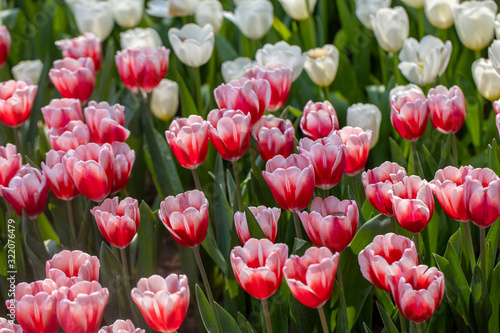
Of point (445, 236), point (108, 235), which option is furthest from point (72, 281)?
point (445, 236)

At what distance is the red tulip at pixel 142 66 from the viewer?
67.3 inches

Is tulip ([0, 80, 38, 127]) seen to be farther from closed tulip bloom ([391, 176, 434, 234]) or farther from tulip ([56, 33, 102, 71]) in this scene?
closed tulip bloom ([391, 176, 434, 234])

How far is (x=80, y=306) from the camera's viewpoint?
991 mm

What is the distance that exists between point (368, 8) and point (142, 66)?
86 cm

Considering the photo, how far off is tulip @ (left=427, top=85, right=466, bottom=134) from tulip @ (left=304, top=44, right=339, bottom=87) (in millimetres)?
548

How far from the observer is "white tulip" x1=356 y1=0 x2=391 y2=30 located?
2.15 meters

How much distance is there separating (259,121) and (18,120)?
630 millimetres

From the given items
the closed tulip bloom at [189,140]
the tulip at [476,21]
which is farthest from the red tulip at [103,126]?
the tulip at [476,21]

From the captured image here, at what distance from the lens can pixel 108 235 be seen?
121 cm

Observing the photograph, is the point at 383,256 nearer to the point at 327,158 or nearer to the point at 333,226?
the point at 333,226

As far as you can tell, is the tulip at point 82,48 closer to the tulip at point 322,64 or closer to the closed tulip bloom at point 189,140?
the tulip at point 322,64

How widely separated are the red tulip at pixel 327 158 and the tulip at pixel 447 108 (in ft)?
0.96

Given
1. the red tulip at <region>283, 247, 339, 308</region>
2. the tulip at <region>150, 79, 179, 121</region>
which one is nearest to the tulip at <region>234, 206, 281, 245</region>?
the red tulip at <region>283, 247, 339, 308</region>

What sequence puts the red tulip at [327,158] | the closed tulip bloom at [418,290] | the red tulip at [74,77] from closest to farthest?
the closed tulip bloom at [418,290] < the red tulip at [327,158] < the red tulip at [74,77]
